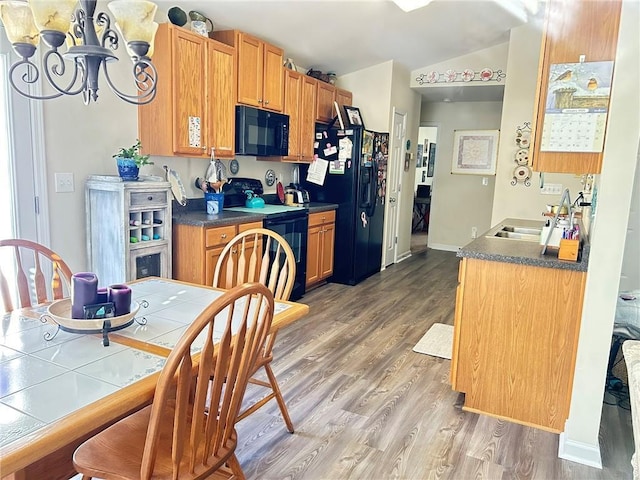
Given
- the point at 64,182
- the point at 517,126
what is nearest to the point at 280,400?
the point at 64,182

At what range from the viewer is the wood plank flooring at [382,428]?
2.01m

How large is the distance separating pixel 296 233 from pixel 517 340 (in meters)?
2.32

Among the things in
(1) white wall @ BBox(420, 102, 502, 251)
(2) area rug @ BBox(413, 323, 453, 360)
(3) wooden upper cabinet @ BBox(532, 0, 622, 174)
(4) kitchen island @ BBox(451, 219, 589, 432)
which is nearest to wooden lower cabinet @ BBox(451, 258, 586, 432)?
(4) kitchen island @ BBox(451, 219, 589, 432)

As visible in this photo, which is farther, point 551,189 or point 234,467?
point 551,189

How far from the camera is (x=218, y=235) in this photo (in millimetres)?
3340

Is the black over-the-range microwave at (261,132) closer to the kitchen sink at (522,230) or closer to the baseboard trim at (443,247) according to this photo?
the kitchen sink at (522,230)

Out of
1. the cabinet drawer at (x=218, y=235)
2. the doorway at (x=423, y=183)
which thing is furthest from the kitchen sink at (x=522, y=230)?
the doorway at (x=423, y=183)

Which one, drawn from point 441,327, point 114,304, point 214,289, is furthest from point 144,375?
point 441,327

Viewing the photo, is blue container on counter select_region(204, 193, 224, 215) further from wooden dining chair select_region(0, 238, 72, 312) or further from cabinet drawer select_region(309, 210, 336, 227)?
wooden dining chair select_region(0, 238, 72, 312)

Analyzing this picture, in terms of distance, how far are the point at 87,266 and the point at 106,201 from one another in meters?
0.49

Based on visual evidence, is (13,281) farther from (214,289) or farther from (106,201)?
(214,289)

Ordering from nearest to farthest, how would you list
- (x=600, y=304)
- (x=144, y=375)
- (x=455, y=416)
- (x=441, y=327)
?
(x=144, y=375)
(x=600, y=304)
(x=455, y=416)
(x=441, y=327)

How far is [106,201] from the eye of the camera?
9.24 ft

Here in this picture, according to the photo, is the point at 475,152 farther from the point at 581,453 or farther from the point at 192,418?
the point at 192,418
